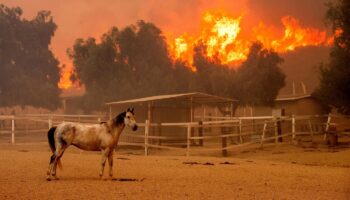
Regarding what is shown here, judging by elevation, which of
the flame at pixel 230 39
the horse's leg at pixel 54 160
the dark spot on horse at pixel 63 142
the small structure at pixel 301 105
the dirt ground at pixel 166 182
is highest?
the flame at pixel 230 39

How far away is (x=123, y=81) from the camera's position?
170 ft

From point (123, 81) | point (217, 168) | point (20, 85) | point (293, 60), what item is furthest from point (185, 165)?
point (293, 60)

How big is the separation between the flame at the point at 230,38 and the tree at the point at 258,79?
4775 mm

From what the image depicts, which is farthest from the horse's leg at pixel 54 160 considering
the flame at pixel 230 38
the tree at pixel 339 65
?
the flame at pixel 230 38

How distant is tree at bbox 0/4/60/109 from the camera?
5072 centimetres

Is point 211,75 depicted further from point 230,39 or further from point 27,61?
point 27,61

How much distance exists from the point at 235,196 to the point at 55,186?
12.8 feet

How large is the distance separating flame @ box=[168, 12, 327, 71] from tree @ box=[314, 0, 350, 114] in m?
16.7

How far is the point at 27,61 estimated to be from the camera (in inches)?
2148

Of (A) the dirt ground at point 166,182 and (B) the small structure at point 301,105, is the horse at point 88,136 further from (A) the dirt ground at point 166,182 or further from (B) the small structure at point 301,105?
(B) the small structure at point 301,105

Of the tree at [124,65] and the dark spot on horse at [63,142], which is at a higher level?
the tree at [124,65]

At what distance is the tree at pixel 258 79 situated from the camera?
3825 cm

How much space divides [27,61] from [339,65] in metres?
41.9

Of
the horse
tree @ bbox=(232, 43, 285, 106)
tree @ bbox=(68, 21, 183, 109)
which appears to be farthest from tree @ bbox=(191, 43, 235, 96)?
the horse
